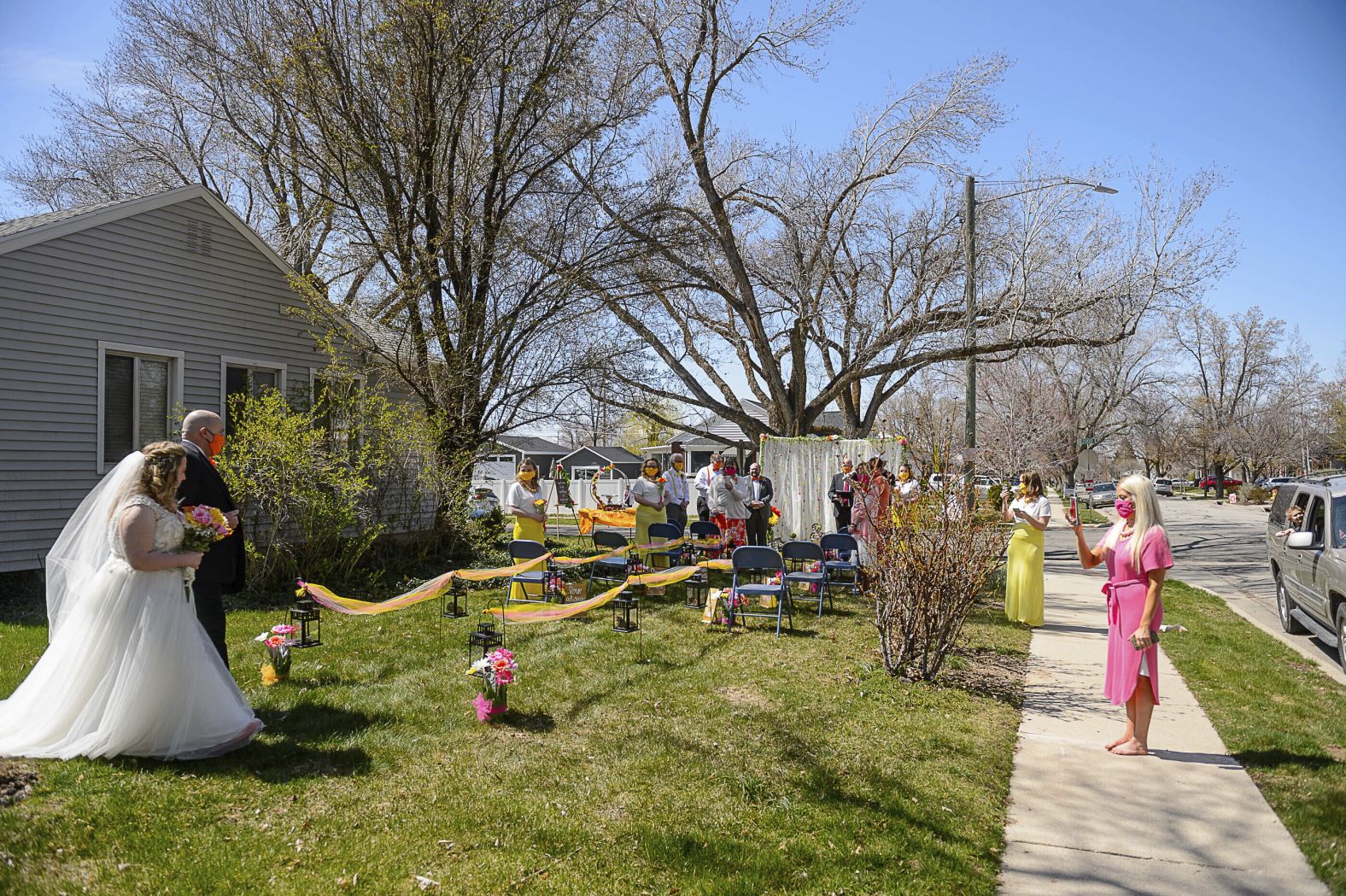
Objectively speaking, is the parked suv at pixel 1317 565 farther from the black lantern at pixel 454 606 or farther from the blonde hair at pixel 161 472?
the blonde hair at pixel 161 472

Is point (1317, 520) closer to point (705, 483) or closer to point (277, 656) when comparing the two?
point (277, 656)

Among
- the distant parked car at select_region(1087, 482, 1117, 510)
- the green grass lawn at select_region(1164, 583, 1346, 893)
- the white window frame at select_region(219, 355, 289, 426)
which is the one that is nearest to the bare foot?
the green grass lawn at select_region(1164, 583, 1346, 893)

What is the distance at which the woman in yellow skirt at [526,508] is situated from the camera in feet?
35.0

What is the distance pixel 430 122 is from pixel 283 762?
11.4 metres

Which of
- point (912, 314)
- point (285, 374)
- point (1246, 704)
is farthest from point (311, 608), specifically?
point (912, 314)

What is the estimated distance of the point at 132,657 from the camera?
16.4 feet

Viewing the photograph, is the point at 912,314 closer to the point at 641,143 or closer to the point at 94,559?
the point at 641,143

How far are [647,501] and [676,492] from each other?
2.65 metres

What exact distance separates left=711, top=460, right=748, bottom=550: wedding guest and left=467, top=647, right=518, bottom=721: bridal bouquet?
312 inches

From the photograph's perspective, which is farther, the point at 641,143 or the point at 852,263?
the point at 852,263

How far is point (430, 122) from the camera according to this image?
13797mm

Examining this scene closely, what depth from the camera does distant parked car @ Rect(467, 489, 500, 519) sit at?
635 inches

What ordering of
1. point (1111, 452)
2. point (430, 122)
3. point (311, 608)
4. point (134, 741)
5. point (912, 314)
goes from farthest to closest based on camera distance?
1. point (1111, 452)
2. point (912, 314)
3. point (430, 122)
4. point (311, 608)
5. point (134, 741)

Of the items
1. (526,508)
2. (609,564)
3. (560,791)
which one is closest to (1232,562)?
(609,564)
